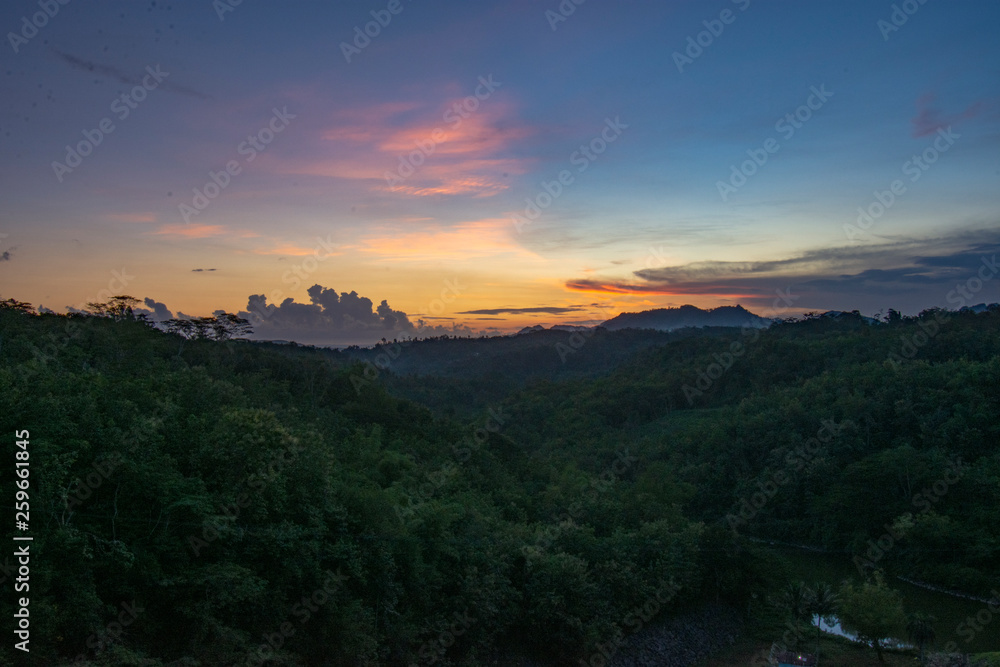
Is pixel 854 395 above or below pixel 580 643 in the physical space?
above

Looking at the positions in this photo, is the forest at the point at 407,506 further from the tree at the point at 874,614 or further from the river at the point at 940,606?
the river at the point at 940,606

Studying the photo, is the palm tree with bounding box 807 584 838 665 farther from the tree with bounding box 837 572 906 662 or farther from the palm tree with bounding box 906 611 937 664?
the palm tree with bounding box 906 611 937 664

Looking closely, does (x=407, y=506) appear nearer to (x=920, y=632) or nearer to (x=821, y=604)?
(x=821, y=604)

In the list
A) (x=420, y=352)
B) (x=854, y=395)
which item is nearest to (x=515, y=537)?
(x=854, y=395)

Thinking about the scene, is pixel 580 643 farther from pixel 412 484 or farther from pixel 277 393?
pixel 277 393

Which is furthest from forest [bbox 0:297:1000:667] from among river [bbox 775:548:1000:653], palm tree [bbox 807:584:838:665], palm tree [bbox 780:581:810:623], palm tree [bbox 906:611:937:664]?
palm tree [bbox 906:611:937:664]

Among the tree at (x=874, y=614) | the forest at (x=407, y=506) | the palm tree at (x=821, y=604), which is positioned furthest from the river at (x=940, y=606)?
the palm tree at (x=821, y=604)
